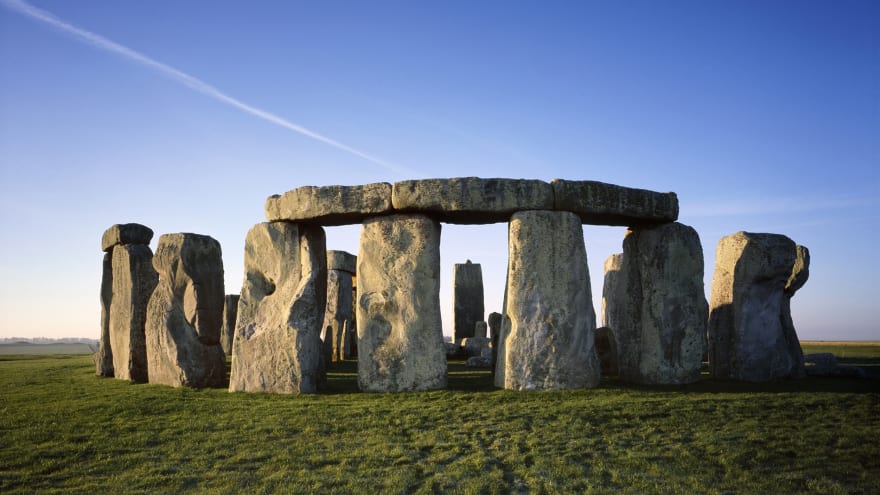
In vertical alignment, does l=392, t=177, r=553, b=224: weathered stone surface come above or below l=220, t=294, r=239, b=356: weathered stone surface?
above

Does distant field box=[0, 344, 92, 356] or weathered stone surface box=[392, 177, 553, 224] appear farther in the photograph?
distant field box=[0, 344, 92, 356]

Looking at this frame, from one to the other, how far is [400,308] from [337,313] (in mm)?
6910

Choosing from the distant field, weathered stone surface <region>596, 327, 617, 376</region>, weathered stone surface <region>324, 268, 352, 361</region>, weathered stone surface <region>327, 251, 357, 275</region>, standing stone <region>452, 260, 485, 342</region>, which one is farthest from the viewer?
the distant field

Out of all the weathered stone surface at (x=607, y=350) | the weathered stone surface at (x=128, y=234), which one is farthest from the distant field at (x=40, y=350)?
the weathered stone surface at (x=607, y=350)

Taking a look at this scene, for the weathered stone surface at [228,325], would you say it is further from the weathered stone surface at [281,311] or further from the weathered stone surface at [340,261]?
the weathered stone surface at [281,311]

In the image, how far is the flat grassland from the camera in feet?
16.8

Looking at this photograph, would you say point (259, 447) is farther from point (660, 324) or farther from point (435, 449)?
point (660, 324)

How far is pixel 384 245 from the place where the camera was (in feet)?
29.5

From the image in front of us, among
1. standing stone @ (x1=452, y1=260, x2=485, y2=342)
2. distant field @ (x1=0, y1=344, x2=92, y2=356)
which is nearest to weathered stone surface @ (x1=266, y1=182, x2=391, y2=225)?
standing stone @ (x1=452, y1=260, x2=485, y2=342)

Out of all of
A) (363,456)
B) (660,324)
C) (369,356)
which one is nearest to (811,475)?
(363,456)

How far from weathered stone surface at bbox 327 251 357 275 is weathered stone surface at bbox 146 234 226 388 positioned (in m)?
6.27

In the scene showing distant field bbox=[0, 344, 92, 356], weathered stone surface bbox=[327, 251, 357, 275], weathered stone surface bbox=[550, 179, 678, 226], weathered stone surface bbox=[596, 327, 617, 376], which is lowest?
distant field bbox=[0, 344, 92, 356]

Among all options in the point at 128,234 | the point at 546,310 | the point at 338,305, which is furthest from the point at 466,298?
the point at 546,310

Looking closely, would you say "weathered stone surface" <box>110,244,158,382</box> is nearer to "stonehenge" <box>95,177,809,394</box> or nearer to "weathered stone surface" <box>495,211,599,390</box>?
"stonehenge" <box>95,177,809,394</box>
